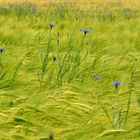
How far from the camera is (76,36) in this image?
13.3ft

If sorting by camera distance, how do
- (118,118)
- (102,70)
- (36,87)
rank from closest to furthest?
(118,118)
(36,87)
(102,70)

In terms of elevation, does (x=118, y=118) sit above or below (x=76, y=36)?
below

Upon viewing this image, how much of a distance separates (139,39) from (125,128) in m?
2.53

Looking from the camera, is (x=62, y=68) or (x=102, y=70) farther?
(x=102, y=70)

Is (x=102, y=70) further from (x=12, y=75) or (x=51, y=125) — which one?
(x=51, y=125)

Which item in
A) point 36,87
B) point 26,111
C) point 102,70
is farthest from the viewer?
point 102,70

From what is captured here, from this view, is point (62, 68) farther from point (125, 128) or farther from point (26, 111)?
point (125, 128)

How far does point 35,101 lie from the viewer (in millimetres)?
2045

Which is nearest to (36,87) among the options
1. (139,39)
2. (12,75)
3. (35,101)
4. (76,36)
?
(12,75)

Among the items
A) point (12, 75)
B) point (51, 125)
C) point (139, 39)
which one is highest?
point (139, 39)

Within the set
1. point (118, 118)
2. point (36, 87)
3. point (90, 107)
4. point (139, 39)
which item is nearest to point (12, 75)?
point (36, 87)

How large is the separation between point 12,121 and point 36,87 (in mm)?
628

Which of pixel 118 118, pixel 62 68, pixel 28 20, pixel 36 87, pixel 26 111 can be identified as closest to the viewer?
pixel 118 118

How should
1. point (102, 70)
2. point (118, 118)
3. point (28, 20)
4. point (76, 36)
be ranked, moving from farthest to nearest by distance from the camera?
1. point (28, 20)
2. point (76, 36)
3. point (102, 70)
4. point (118, 118)
